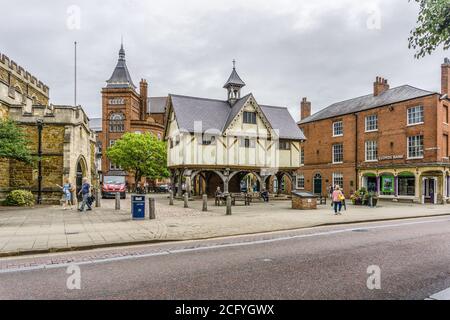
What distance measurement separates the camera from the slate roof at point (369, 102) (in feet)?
101

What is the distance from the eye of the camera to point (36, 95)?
39188 mm

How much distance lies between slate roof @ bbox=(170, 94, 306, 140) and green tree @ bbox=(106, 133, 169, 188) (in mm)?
17387

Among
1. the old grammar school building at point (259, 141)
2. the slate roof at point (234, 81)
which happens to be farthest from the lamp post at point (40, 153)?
the slate roof at point (234, 81)

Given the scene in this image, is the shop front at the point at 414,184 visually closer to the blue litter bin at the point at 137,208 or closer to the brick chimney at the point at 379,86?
the brick chimney at the point at 379,86

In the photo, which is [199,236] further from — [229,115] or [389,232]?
[229,115]

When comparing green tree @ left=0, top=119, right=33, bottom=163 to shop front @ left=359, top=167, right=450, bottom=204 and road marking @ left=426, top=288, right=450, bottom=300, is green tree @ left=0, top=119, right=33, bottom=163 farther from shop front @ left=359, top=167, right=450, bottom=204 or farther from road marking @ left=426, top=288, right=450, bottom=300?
shop front @ left=359, top=167, right=450, bottom=204

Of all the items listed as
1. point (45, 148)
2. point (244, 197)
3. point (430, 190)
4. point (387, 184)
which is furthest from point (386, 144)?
point (45, 148)

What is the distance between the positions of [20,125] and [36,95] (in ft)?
64.8

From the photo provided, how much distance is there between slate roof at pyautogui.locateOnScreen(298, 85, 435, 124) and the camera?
30.9m

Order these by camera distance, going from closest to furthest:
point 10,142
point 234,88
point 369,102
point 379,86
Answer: point 10,142 < point 234,88 < point 369,102 < point 379,86

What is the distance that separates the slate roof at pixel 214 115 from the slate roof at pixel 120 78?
1364 inches

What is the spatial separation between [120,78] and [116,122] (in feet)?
29.4

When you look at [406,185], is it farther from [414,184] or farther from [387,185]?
[387,185]

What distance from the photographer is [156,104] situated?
78875 millimetres
